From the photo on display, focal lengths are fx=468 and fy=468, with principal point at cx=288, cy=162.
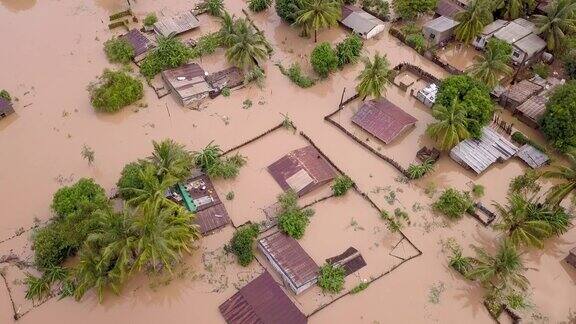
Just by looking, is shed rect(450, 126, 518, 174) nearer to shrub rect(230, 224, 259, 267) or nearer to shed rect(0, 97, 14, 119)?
shrub rect(230, 224, 259, 267)

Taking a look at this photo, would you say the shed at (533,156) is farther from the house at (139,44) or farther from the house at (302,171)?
the house at (139,44)

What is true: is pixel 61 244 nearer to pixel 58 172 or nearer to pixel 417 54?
pixel 58 172

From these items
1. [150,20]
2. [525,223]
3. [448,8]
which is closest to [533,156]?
[525,223]

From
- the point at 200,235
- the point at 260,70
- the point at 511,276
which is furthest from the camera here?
the point at 260,70

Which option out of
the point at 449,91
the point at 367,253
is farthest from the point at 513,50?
the point at 367,253

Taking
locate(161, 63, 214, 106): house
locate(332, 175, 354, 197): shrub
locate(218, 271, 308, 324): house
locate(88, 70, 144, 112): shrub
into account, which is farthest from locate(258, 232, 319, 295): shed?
locate(88, 70, 144, 112): shrub

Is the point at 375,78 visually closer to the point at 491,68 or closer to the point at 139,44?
the point at 491,68

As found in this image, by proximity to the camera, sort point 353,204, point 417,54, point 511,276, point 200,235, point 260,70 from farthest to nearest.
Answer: point 417,54, point 260,70, point 353,204, point 200,235, point 511,276
